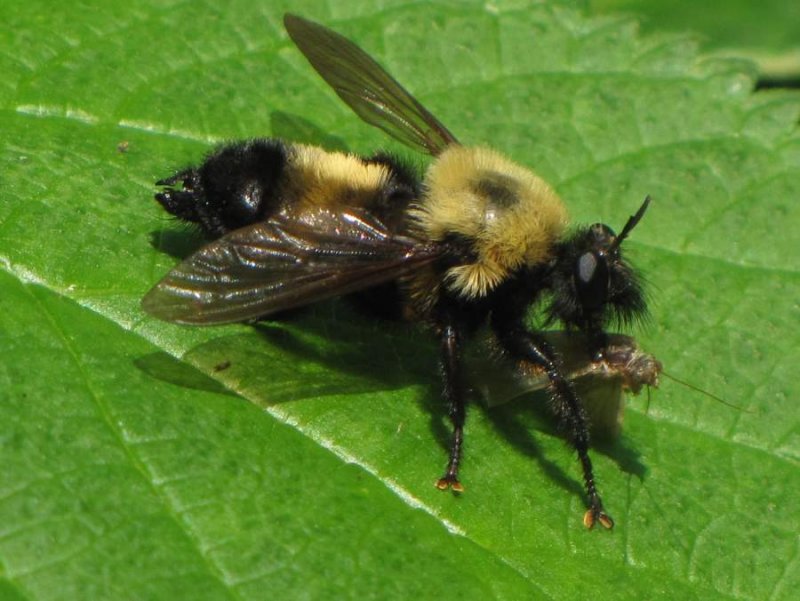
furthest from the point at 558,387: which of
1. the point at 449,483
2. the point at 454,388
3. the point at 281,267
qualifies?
the point at 281,267

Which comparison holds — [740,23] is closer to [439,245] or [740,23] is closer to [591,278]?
[591,278]

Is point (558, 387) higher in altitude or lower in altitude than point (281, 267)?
lower

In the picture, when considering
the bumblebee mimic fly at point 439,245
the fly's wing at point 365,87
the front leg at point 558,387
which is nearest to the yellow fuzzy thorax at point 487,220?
the bumblebee mimic fly at point 439,245

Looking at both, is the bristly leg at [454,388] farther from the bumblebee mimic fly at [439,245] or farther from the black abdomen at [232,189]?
the black abdomen at [232,189]

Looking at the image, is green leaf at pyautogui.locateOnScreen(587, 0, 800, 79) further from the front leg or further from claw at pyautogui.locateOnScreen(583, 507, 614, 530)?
claw at pyautogui.locateOnScreen(583, 507, 614, 530)

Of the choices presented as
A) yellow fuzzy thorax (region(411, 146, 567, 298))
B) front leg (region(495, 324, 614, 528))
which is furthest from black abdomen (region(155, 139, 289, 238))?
front leg (region(495, 324, 614, 528))

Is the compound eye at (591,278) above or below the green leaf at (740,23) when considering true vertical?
below
